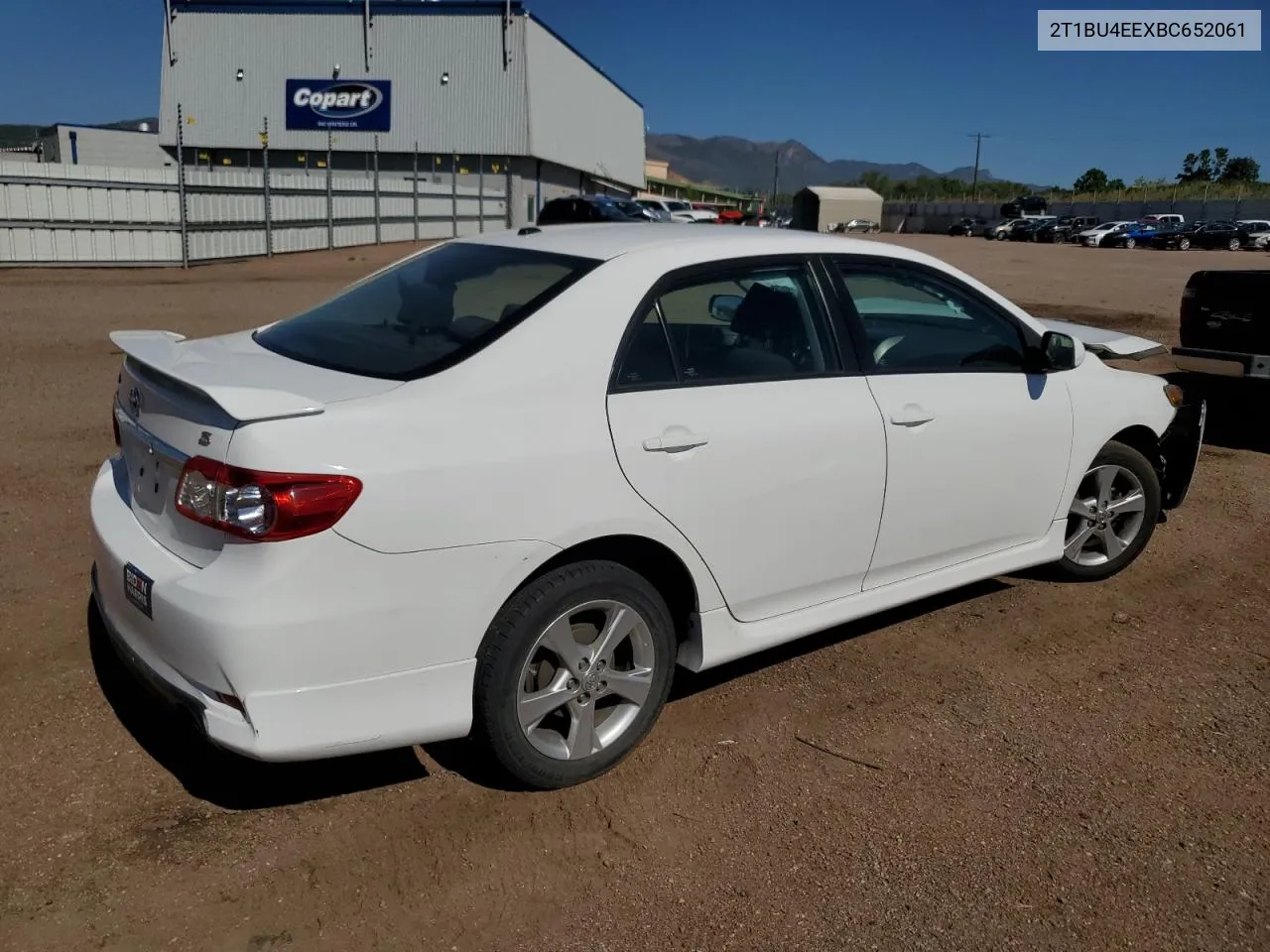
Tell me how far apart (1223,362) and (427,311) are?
22.3 feet

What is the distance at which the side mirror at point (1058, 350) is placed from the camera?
171 inches

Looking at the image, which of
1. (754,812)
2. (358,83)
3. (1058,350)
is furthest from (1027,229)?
(754,812)

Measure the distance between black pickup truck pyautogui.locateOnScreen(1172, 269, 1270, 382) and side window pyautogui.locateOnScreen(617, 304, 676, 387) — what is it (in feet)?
Answer: 20.6

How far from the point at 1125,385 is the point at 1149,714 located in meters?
1.64

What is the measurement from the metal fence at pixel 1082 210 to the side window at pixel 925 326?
6472 cm

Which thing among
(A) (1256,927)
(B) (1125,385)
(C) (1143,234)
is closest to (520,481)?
(A) (1256,927)

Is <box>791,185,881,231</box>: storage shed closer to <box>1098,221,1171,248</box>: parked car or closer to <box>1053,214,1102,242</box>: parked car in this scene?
<box>1053,214,1102,242</box>: parked car

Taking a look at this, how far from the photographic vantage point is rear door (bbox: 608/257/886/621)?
3.24 metres

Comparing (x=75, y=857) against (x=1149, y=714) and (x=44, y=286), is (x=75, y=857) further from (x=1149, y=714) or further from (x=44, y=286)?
(x=44, y=286)

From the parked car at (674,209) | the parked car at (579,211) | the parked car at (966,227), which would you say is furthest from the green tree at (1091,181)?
the parked car at (579,211)

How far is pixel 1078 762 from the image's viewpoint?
3.50 meters

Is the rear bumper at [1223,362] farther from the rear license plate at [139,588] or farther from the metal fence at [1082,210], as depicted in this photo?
the metal fence at [1082,210]

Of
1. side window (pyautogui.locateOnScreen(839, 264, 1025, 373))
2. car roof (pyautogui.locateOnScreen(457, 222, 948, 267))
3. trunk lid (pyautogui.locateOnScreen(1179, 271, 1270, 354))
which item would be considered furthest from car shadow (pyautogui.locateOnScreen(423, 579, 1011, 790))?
trunk lid (pyautogui.locateOnScreen(1179, 271, 1270, 354))

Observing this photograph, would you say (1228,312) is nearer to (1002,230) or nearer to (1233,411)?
(1233,411)
